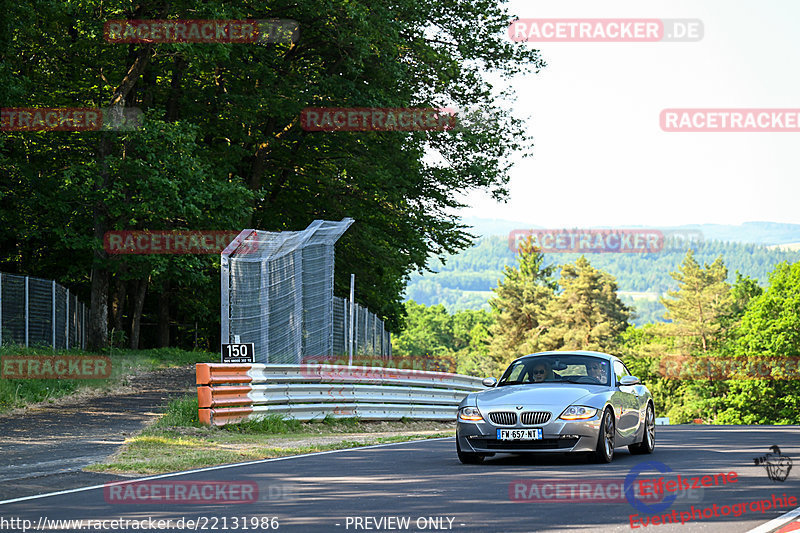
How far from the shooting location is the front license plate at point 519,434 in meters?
12.2

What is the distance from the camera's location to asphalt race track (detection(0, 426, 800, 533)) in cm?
792

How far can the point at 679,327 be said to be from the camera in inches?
4129

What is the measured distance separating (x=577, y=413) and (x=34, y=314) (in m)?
17.4

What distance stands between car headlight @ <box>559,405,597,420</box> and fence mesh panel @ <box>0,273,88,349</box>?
15087 mm

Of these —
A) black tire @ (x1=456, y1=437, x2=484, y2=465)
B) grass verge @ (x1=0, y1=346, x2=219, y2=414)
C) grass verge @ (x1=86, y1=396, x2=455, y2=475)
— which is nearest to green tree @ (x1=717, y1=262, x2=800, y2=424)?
grass verge @ (x1=0, y1=346, x2=219, y2=414)

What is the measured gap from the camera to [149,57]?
29547 millimetres

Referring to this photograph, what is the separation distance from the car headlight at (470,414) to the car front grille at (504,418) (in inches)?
6.4

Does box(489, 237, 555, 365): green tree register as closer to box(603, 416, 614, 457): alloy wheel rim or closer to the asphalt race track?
box(603, 416, 614, 457): alloy wheel rim

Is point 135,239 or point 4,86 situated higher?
point 4,86

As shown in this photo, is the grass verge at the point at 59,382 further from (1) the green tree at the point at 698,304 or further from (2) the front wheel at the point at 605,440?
(1) the green tree at the point at 698,304

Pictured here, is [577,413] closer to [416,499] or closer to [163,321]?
[416,499]

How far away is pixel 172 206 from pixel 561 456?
1524cm

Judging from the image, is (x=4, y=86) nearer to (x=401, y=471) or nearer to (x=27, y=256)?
(x=27, y=256)

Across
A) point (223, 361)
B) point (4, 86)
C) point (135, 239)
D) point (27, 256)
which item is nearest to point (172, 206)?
point (135, 239)
